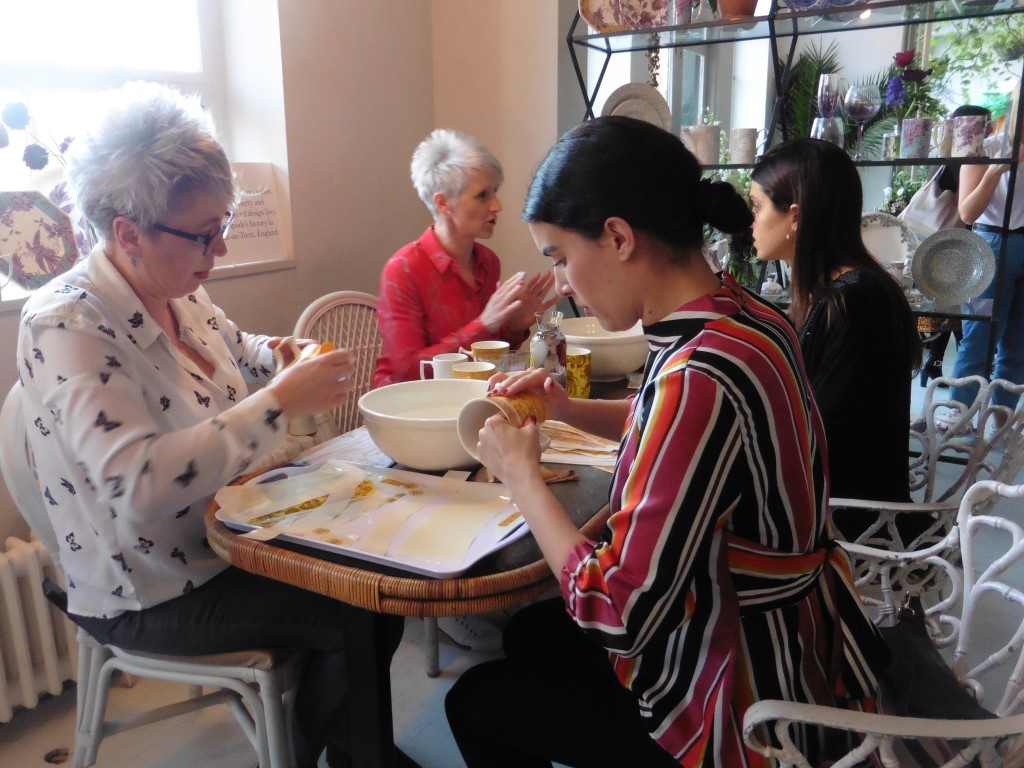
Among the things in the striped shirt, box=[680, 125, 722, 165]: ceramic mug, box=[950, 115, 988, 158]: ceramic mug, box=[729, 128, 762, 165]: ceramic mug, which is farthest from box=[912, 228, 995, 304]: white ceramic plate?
the striped shirt

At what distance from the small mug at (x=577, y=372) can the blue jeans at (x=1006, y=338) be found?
8.37ft

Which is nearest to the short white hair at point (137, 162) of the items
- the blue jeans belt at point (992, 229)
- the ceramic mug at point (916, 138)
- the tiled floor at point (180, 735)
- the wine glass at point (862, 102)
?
the tiled floor at point (180, 735)

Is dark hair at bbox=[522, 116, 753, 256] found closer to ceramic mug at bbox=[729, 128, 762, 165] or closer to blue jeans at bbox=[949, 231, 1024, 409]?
ceramic mug at bbox=[729, 128, 762, 165]

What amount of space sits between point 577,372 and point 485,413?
21.6 inches

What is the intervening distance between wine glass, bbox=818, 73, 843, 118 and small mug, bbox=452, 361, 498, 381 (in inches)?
66.5

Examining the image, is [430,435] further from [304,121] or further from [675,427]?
[304,121]

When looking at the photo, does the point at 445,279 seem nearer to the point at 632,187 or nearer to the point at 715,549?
the point at 632,187

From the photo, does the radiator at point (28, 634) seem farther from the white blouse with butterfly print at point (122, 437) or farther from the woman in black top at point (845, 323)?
the woman in black top at point (845, 323)

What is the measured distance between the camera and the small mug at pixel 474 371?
57.3 inches

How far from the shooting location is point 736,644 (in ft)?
2.96

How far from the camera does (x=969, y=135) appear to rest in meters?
2.36

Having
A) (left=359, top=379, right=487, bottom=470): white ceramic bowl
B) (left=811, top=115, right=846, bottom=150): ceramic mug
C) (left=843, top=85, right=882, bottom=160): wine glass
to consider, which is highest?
(left=843, top=85, right=882, bottom=160): wine glass

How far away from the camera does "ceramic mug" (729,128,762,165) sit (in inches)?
105

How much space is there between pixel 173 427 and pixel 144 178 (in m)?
0.39
